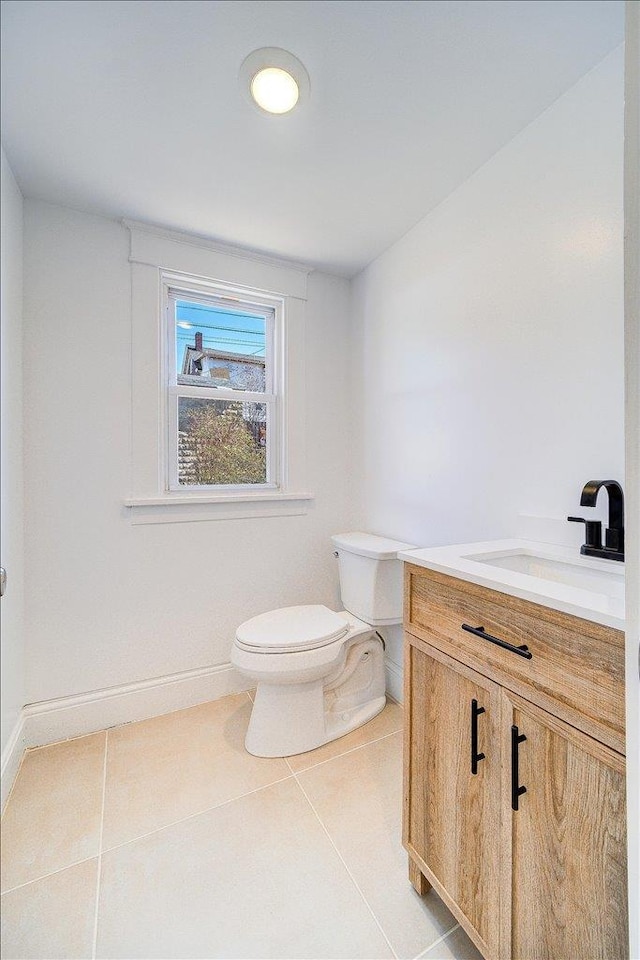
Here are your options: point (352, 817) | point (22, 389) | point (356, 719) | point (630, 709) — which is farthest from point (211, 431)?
point (630, 709)

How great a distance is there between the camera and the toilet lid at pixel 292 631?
1.49 metres

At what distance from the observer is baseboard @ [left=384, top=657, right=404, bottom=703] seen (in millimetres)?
1878

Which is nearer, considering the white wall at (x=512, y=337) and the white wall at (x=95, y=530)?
the white wall at (x=512, y=337)

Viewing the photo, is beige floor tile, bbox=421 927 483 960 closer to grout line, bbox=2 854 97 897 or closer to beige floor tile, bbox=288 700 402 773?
beige floor tile, bbox=288 700 402 773

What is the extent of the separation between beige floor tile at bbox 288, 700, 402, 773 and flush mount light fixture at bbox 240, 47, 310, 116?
2.10 metres

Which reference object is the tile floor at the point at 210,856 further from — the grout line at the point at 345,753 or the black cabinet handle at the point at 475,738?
the black cabinet handle at the point at 475,738

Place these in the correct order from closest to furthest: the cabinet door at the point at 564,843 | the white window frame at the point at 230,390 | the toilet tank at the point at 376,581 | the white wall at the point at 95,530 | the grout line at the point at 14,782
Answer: the cabinet door at the point at 564,843
the grout line at the point at 14,782
the white wall at the point at 95,530
the toilet tank at the point at 376,581
the white window frame at the point at 230,390

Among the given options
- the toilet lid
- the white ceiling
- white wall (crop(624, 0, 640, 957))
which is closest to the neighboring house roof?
the white ceiling

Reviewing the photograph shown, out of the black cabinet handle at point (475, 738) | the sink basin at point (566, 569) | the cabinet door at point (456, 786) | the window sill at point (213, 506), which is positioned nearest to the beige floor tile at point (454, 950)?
the cabinet door at point (456, 786)

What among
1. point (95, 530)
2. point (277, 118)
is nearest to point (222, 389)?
point (95, 530)

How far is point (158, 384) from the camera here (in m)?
1.79

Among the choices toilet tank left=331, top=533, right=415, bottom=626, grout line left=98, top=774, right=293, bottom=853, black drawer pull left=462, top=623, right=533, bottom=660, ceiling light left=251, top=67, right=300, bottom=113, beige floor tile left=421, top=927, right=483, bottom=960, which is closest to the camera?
black drawer pull left=462, top=623, right=533, bottom=660

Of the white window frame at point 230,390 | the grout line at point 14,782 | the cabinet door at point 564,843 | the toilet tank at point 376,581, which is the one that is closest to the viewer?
the cabinet door at point 564,843

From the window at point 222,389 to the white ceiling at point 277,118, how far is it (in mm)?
425
